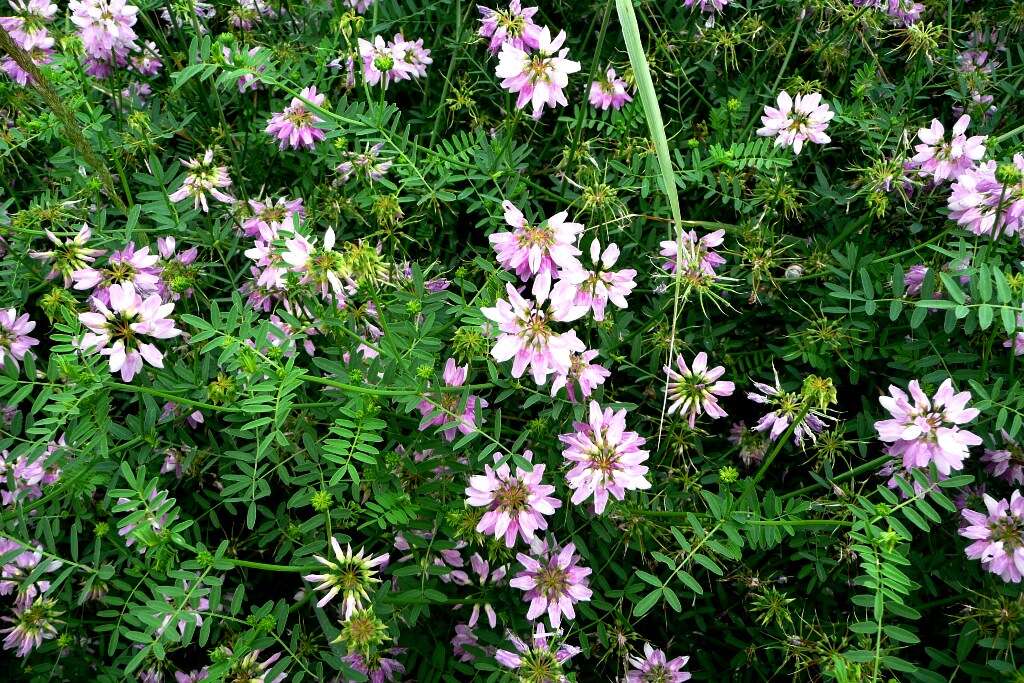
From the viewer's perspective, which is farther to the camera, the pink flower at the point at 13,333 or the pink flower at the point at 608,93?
the pink flower at the point at 608,93

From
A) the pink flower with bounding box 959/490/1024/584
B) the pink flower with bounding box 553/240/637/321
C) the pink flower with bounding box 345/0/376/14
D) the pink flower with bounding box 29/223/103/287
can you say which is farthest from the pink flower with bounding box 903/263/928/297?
the pink flower with bounding box 29/223/103/287

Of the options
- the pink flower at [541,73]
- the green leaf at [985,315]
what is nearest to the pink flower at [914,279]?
the green leaf at [985,315]

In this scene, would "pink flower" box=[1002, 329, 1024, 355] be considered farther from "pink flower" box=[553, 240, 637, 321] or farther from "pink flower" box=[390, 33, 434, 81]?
"pink flower" box=[390, 33, 434, 81]

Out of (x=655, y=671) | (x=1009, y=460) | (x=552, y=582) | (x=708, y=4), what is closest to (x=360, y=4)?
(x=708, y=4)

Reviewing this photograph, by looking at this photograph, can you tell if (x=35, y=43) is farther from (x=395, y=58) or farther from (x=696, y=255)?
(x=696, y=255)

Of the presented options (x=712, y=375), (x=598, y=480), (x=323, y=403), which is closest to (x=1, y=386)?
(x=323, y=403)

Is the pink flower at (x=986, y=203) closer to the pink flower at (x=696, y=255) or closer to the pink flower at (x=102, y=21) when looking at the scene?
the pink flower at (x=696, y=255)

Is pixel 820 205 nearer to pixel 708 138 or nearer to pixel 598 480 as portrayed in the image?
pixel 708 138
